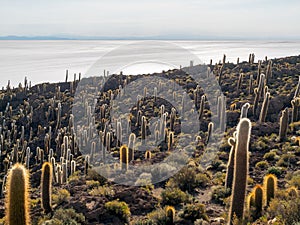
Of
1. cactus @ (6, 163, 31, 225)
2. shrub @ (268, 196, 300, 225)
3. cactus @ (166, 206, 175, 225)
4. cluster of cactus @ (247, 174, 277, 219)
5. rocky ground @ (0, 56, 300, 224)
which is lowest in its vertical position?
rocky ground @ (0, 56, 300, 224)

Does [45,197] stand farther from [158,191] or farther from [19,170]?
[19,170]

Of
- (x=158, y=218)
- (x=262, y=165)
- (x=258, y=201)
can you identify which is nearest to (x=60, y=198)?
(x=158, y=218)

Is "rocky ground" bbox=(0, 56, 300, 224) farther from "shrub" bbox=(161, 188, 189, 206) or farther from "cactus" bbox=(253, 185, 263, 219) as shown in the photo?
Answer: "cactus" bbox=(253, 185, 263, 219)

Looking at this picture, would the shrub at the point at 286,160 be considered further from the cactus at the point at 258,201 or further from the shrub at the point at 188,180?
the cactus at the point at 258,201

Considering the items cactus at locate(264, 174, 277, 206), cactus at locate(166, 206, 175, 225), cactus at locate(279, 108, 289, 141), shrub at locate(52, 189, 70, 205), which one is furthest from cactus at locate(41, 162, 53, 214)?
cactus at locate(279, 108, 289, 141)

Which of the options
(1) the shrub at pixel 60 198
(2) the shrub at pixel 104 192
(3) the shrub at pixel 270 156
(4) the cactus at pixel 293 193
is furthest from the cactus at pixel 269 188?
(3) the shrub at pixel 270 156

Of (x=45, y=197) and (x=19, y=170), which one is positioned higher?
(x=19, y=170)

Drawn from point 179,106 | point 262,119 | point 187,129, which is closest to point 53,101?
point 179,106

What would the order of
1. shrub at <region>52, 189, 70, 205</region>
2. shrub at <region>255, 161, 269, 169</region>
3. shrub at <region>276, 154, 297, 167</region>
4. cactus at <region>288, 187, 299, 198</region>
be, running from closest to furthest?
cactus at <region>288, 187, 299, 198</region> < shrub at <region>52, 189, 70, 205</region> < shrub at <region>276, 154, 297, 167</region> < shrub at <region>255, 161, 269, 169</region>

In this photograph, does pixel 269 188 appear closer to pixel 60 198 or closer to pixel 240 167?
pixel 240 167
